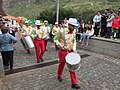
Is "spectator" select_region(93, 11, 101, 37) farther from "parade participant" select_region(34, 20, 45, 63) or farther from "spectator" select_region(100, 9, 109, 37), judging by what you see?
"parade participant" select_region(34, 20, 45, 63)

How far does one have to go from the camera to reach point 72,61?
20.5 ft

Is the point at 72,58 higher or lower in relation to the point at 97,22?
lower

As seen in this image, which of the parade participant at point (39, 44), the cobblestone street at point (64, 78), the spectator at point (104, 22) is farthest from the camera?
the spectator at point (104, 22)

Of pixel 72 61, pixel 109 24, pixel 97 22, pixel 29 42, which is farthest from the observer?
pixel 97 22

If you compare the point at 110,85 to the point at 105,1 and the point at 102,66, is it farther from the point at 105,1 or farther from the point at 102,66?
the point at 105,1

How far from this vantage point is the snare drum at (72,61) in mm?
6180

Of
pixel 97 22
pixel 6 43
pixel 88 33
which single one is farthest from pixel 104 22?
pixel 6 43

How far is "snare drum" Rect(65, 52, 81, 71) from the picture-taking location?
20.3 feet

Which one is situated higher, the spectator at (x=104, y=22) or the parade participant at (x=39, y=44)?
the spectator at (x=104, y=22)

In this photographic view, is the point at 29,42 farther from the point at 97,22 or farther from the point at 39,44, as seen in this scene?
the point at 97,22

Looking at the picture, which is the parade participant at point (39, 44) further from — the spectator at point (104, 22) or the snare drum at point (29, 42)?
the spectator at point (104, 22)

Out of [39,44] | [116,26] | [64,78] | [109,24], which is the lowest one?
[64,78]

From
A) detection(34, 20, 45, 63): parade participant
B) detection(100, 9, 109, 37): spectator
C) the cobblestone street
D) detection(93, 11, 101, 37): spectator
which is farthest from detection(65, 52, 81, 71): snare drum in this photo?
detection(93, 11, 101, 37): spectator

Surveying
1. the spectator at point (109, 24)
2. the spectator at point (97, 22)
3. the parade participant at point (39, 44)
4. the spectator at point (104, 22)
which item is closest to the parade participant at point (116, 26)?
the spectator at point (109, 24)
